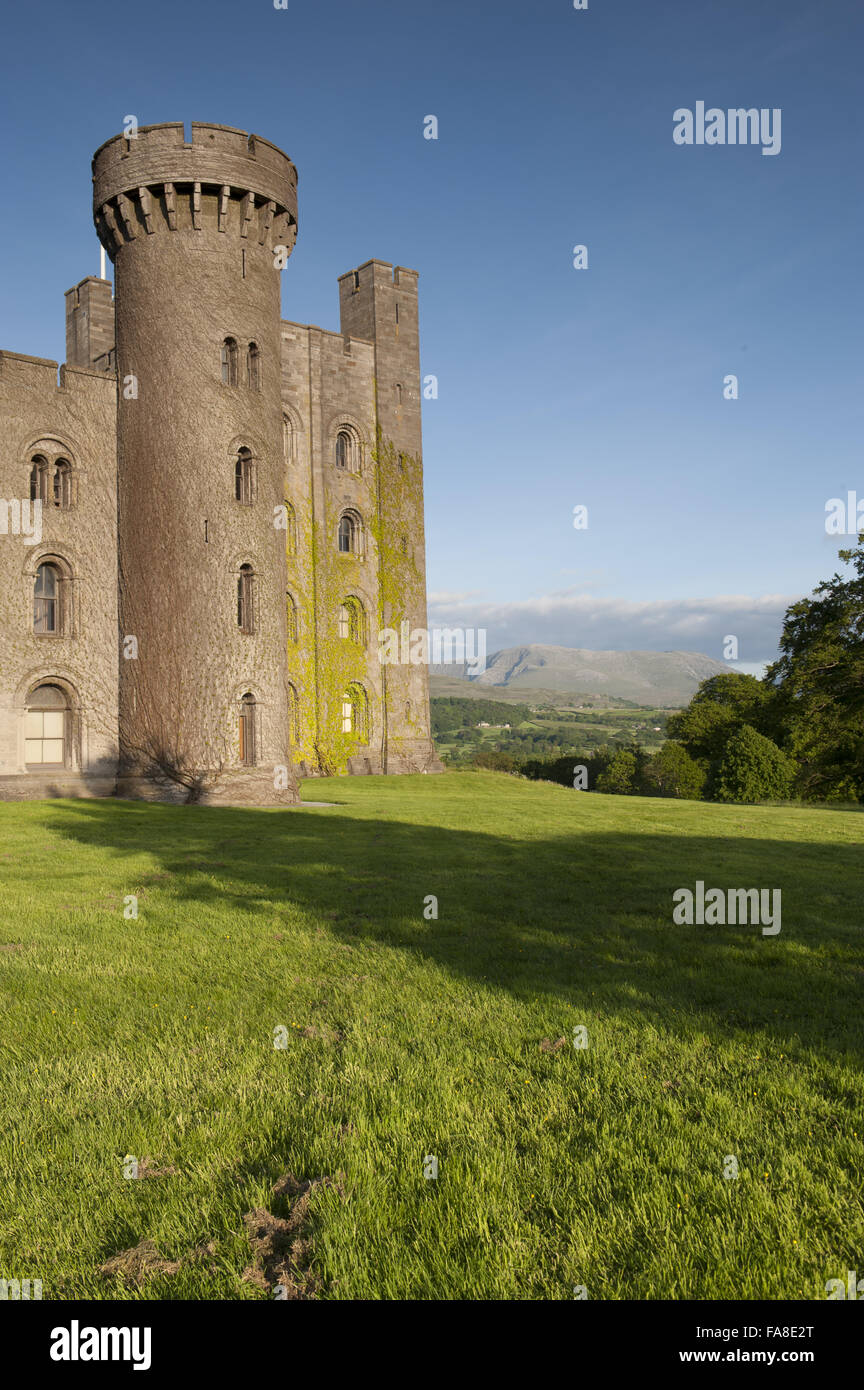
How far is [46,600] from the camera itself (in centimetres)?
3042

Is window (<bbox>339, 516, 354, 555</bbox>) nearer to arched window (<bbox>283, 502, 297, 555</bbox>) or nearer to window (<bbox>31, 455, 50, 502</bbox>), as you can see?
arched window (<bbox>283, 502, 297, 555</bbox>)

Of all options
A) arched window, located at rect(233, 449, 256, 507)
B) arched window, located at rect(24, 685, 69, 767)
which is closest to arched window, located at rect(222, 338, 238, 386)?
arched window, located at rect(233, 449, 256, 507)

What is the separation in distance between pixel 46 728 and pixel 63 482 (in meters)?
8.57

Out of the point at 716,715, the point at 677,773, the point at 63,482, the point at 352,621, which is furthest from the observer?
the point at 716,715

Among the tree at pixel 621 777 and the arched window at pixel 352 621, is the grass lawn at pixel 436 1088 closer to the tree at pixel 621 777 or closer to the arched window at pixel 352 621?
the arched window at pixel 352 621

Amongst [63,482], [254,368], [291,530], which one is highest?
[254,368]

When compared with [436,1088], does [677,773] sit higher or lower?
lower

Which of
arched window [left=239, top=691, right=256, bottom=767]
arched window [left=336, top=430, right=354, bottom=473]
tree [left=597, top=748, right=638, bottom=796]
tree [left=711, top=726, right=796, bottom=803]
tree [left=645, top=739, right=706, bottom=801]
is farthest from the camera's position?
tree [left=597, top=748, right=638, bottom=796]

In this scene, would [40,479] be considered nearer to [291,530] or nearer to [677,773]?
[291,530]

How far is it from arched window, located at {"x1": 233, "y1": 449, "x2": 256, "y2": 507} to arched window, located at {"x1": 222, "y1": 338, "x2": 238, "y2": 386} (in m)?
2.50

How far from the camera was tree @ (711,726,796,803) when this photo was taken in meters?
51.7

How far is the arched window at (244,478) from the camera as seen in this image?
30706 millimetres

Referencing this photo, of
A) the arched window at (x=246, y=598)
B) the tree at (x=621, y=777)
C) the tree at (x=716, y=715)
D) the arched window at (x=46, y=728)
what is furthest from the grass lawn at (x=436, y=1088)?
the tree at (x=621, y=777)

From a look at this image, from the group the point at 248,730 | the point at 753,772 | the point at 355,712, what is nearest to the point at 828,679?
the point at 753,772
